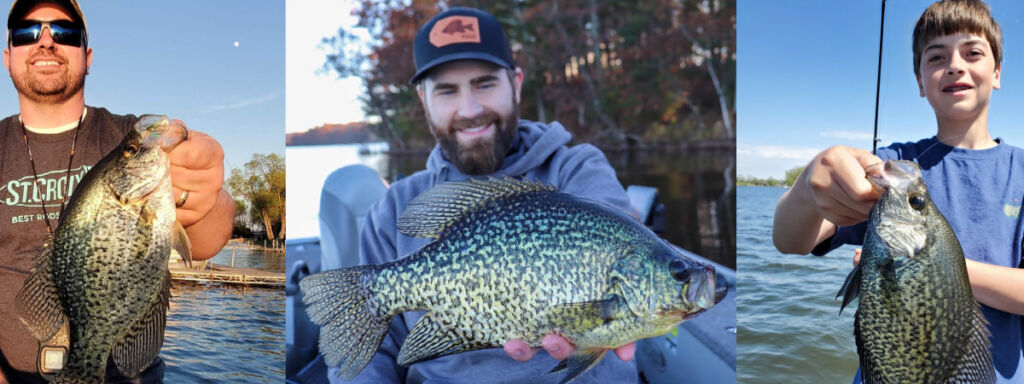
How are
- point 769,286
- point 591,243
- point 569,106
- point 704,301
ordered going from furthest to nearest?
point 569,106 → point 769,286 → point 591,243 → point 704,301

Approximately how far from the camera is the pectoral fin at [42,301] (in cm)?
147

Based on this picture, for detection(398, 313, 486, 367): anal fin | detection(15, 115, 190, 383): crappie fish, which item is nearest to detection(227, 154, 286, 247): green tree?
detection(15, 115, 190, 383): crappie fish

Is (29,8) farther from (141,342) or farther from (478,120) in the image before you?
(478,120)

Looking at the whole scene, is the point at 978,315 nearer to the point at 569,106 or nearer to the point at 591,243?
the point at 591,243

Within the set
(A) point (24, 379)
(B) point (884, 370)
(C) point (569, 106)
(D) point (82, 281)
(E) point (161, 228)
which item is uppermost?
(C) point (569, 106)

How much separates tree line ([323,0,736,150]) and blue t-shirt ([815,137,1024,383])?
17292 millimetres

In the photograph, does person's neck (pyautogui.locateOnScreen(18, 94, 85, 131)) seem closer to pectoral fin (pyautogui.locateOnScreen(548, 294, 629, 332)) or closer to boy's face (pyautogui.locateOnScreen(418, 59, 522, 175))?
boy's face (pyautogui.locateOnScreen(418, 59, 522, 175))

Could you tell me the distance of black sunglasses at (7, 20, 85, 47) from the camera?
85.4 inches

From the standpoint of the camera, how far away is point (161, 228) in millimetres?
1419

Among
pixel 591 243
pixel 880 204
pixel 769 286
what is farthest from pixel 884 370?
pixel 769 286

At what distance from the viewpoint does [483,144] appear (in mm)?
2500

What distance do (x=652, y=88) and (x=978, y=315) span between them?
18698 millimetres

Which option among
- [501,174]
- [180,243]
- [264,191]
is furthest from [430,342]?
[264,191]

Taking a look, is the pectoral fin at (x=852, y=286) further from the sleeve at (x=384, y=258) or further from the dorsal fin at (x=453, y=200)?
the sleeve at (x=384, y=258)
